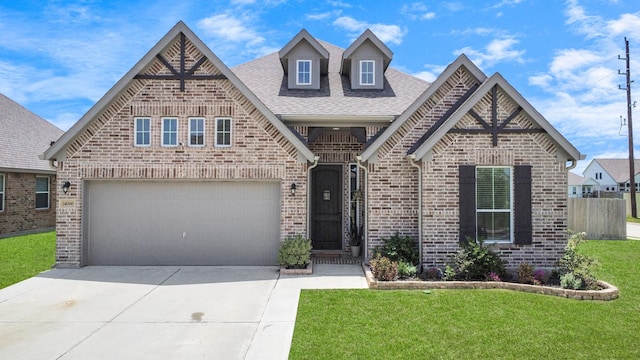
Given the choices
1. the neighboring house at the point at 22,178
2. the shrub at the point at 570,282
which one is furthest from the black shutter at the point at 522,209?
the neighboring house at the point at 22,178

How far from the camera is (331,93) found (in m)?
12.8

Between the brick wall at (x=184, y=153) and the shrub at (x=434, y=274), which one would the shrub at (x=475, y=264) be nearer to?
the shrub at (x=434, y=274)

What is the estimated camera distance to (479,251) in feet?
28.6

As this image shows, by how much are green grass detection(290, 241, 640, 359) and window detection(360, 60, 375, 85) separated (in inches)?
298

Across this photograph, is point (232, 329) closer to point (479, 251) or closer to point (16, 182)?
point (479, 251)

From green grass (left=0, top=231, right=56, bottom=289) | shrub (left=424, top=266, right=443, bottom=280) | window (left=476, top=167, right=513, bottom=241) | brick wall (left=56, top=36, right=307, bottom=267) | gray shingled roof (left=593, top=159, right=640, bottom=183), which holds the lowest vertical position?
green grass (left=0, top=231, right=56, bottom=289)

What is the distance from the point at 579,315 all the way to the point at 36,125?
24348 mm

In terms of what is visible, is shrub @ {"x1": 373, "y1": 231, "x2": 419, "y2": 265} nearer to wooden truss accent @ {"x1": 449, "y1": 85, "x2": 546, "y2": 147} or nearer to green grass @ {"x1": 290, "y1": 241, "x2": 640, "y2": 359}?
green grass @ {"x1": 290, "y1": 241, "x2": 640, "y2": 359}

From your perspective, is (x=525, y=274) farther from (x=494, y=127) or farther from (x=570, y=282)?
(x=494, y=127)

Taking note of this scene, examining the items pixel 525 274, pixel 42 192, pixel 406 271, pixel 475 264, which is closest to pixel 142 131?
pixel 406 271

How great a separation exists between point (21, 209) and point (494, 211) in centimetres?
1782

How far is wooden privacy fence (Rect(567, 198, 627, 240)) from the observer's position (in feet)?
55.1

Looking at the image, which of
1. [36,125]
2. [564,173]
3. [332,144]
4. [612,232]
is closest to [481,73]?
[564,173]

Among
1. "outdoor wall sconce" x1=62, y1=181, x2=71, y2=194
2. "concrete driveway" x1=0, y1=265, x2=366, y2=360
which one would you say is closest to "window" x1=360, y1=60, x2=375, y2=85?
"concrete driveway" x1=0, y1=265, x2=366, y2=360
